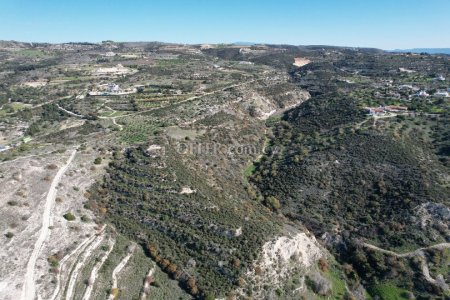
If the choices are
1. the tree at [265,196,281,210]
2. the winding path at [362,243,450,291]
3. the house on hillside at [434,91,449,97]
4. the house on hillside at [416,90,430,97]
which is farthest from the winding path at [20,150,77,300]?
the house on hillside at [434,91,449,97]

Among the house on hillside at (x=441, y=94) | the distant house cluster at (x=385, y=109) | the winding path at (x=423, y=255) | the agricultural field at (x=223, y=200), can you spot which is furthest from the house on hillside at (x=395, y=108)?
the winding path at (x=423, y=255)

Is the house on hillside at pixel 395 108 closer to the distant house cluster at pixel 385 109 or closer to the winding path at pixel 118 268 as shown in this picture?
the distant house cluster at pixel 385 109

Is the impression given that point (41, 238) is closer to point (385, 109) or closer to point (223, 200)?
point (223, 200)

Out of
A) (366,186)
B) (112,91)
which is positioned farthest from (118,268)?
(112,91)

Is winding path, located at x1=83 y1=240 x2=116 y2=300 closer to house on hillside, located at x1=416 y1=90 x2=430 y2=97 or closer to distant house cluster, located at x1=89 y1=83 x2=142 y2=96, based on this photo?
distant house cluster, located at x1=89 y1=83 x2=142 y2=96

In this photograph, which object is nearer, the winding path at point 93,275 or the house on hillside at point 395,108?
the winding path at point 93,275
